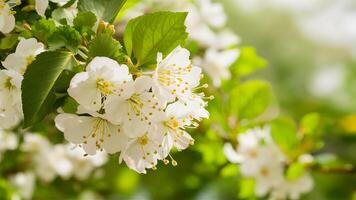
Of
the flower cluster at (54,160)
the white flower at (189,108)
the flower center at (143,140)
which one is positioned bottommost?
the flower cluster at (54,160)

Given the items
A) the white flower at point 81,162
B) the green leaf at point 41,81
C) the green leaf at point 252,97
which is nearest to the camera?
the green leaf at point 41,81

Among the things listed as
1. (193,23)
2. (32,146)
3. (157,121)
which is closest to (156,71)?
(157,121)

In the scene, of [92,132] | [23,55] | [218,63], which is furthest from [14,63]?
[218,63]

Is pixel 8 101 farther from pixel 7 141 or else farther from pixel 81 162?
pixel 81 162

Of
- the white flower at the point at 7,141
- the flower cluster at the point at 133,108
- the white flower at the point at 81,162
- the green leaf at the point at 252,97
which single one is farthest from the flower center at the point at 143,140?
the white flower at the point at 81,162

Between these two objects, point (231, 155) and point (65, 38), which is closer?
point (65, 38)

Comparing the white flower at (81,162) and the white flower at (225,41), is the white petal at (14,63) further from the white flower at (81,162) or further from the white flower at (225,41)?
the white flower at (81,162)
